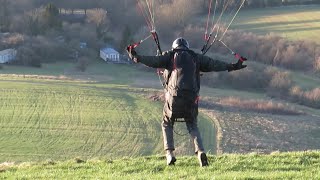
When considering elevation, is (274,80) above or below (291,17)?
below

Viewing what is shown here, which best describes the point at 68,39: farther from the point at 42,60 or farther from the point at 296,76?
the point at 296,76

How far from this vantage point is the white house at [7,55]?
5938cm

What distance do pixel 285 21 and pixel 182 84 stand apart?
201 feet

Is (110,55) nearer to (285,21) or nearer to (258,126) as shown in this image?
(285,21)

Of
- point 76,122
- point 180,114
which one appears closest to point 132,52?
point 180,114

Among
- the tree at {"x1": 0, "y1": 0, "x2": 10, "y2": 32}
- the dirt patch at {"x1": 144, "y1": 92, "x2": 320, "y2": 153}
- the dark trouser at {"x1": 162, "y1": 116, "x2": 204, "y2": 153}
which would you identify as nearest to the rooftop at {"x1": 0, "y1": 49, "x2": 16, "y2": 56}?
the tree at {"x1": 0, "y1": 0, "x2": 10, "y2": 32}

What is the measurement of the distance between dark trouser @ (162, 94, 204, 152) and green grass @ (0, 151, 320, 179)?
23.6 inches

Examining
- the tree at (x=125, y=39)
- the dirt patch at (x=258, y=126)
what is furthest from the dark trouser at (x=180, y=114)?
the tree at (x=125, y=39)

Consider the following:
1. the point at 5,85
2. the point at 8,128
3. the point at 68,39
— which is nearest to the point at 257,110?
the point at 8,128

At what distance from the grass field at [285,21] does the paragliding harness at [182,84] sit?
168 ft

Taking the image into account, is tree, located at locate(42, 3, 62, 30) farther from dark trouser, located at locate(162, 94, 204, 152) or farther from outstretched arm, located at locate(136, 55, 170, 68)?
outstretched arm, located at locate(136, 55, 170, 68)

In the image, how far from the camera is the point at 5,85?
154 ft

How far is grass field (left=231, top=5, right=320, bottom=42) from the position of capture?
6103 cm

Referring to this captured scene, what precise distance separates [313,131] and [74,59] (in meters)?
33.8
